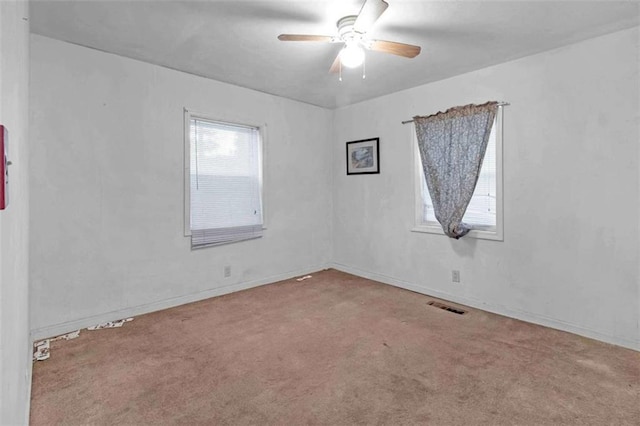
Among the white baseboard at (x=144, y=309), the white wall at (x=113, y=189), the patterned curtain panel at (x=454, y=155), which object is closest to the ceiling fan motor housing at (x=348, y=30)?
the patterned curtain panel at (x=454, y=155)

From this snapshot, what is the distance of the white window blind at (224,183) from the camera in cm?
381

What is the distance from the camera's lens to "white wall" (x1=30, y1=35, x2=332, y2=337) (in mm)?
2879

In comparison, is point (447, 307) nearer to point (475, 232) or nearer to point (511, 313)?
point (511, 313)

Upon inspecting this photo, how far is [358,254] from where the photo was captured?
4875 millimetres

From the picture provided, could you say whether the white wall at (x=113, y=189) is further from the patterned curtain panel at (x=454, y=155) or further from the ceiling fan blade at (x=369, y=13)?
the ceiling fan blade at (x=369, y=13)

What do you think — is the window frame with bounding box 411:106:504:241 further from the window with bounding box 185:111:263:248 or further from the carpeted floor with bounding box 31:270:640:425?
the window with bounding box 185:111:263:248

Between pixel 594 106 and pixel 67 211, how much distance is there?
448 centimetres

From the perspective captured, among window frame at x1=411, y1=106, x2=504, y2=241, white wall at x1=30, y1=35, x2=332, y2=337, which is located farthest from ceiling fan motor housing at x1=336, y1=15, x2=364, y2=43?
white wall at x1=30, y1=35, x2=332, y2=337

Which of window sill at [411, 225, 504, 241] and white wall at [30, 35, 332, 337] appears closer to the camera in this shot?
white wall at [30, 35, 332, 337]

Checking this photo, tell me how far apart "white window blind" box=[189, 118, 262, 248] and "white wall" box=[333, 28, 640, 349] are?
1932mm

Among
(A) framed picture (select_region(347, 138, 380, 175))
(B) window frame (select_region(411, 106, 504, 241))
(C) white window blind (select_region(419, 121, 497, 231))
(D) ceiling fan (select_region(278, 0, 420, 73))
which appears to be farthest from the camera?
(A) framed picture (select_region(347, 138, 380, 175))

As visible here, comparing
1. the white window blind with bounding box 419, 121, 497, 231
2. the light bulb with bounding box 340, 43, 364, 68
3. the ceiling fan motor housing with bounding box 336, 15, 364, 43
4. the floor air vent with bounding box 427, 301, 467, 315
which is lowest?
the floor air vent with bounding box 427, 301, 467, 315

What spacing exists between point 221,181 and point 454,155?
259 centimetres

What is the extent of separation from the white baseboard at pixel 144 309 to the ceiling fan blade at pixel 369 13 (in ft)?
10.0
